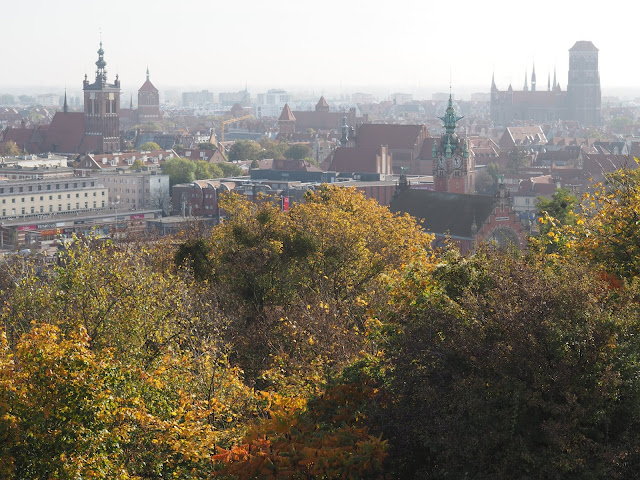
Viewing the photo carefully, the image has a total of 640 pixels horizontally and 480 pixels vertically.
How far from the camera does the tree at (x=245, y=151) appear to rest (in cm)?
15275

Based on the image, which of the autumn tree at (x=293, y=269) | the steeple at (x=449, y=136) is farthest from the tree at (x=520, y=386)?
the steeple at (x=449, y=136)

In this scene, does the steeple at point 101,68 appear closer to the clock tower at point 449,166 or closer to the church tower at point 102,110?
the church tower at point 102,110

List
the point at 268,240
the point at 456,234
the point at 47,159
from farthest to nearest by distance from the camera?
1. the point at 47,159
2. the point at 456,234
3. the point at 268,240

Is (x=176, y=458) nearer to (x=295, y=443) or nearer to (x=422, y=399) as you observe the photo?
(x=295, y=443)

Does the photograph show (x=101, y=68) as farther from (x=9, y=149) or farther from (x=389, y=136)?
(x=389, y=136)

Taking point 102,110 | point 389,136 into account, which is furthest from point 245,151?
point 389,136

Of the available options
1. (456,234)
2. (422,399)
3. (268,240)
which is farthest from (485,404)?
(456,234)

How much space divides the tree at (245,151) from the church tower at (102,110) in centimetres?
1537

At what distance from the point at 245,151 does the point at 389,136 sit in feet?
105

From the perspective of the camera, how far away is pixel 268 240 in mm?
31109

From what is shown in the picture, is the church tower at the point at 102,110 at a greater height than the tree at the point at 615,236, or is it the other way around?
the church tower at the point at 102,110

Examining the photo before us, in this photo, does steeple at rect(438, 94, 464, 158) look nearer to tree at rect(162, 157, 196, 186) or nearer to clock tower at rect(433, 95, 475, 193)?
clock tower at rect(433, 95, 475, 193)

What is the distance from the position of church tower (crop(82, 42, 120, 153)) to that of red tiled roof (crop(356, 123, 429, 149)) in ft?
125

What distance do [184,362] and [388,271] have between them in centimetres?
1224
